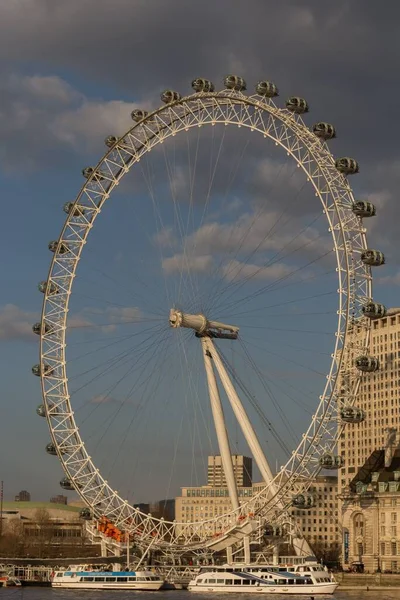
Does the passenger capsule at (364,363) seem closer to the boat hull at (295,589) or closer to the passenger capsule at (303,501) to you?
the passenger capsule at (303,501)

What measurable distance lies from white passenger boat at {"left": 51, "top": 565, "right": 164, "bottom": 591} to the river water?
5.42 ft

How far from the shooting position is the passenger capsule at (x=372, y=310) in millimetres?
89812

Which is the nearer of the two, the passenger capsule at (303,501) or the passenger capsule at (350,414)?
the passenger capsule at (350,414)

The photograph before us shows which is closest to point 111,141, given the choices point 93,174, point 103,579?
point 93,174

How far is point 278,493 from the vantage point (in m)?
92.5

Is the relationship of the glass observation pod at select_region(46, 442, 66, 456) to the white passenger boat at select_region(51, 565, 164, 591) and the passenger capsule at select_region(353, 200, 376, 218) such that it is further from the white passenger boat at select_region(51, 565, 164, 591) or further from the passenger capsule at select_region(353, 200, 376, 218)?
the passenger capsule at select_region(353, 200, 376, 218)

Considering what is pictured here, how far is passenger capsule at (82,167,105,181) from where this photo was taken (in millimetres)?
104438

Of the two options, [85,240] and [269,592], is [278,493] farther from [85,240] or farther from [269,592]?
[85,240]

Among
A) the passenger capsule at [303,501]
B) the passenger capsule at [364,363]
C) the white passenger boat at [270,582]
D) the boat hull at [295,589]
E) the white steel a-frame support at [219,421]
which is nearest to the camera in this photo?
the passenger capsule at [364,363]

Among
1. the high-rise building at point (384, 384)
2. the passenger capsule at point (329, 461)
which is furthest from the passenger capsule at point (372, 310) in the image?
the high-rise building at point (384, 384)

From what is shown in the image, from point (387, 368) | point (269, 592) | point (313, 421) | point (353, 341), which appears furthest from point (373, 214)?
point (387, 368)

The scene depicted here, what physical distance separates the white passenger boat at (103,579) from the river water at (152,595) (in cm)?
165

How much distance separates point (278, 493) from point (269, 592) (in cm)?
929

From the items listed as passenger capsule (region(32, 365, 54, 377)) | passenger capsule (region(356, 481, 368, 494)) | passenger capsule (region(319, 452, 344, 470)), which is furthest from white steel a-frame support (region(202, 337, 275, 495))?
passenger capsule (region(356, 481, 368, 494))
